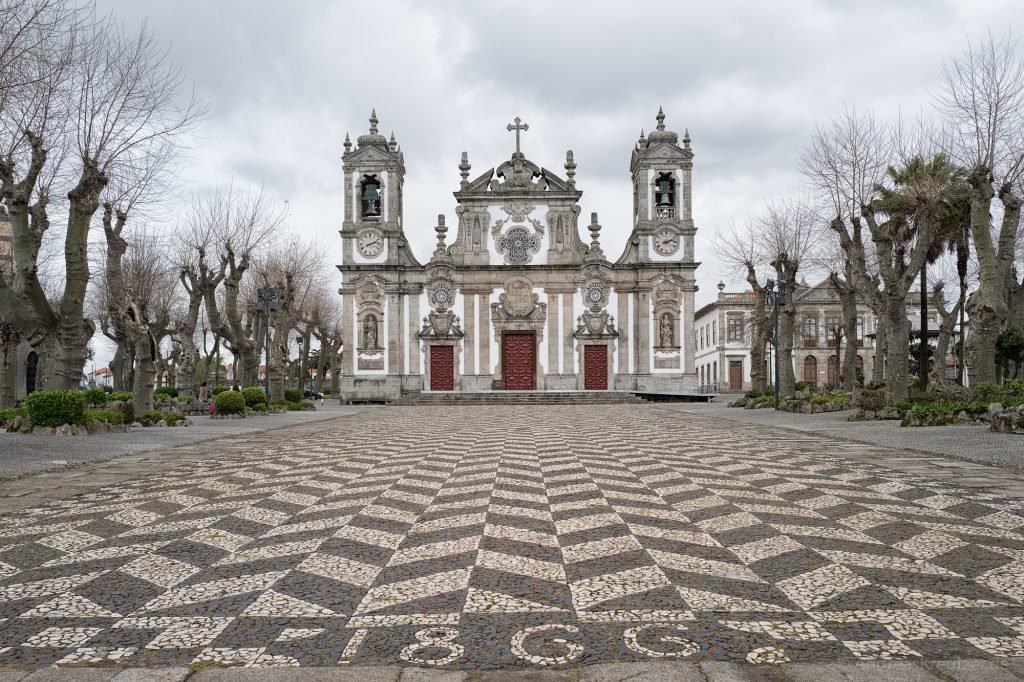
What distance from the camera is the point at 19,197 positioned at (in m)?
11.9

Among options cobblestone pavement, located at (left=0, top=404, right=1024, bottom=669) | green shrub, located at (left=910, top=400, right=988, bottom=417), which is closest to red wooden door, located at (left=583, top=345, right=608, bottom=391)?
green shrub, located at (left=910, top=400, right=988, bottom=417)

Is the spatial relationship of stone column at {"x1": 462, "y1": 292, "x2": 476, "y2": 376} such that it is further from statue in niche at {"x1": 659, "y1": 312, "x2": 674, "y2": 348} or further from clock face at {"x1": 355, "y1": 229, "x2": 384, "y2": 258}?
statue in niche at {"x1": 659, "y1": 312, "x2": 674, "y2": 348}

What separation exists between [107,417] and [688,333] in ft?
84.3

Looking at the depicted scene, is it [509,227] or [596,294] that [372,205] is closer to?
[509,227]

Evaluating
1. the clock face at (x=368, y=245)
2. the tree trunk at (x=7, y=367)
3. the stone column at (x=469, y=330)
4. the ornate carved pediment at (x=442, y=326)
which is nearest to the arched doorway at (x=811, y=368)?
the stone column at (x=469, y=330)

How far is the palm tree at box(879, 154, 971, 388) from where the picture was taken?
15784 mm

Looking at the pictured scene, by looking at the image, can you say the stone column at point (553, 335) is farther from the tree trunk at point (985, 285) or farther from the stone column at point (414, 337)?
the tree trunk at point (985, 285)

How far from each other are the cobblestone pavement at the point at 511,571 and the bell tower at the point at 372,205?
92.9ft

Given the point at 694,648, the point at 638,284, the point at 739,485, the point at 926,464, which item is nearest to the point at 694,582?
the point at 694,648

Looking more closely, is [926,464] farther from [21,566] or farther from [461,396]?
[461,396]

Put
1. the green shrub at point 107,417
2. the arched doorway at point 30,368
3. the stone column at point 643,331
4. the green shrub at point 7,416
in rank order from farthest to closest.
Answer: the arched doorway at point 30,368 < the stone column at point 643,331 < the green shrub at point 7,416 < the green shrub at point 107,417

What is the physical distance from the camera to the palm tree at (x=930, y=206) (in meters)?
15.8

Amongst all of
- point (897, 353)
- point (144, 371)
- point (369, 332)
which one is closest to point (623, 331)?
point (369, 332)

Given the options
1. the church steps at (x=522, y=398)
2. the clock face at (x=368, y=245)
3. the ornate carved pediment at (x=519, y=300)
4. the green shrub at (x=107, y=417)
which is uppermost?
the clock face at (x=368, y=245)
